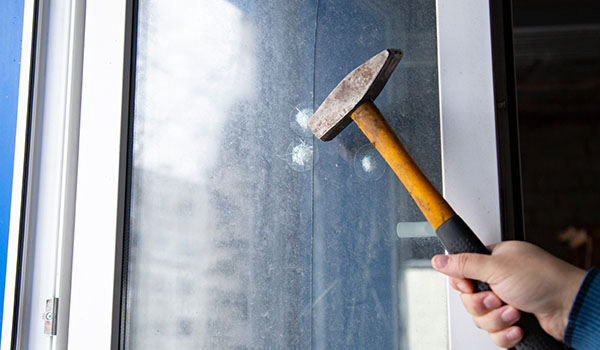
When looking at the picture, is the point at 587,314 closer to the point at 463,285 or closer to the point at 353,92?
the point at 463,285

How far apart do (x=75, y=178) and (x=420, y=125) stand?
2.44 feet

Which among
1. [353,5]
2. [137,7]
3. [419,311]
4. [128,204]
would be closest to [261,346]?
[419,311]

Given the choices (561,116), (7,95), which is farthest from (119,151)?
(561,116)

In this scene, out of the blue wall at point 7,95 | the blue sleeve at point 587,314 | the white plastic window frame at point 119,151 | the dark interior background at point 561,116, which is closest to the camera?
the blue sleeve at point 587,314

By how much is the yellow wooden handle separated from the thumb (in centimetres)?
5

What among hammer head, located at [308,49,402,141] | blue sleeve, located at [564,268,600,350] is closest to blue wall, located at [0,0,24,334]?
hammer head, located at [308,49,402,141]

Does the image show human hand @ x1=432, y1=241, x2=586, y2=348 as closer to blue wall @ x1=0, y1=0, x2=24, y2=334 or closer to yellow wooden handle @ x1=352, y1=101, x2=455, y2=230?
yellow wooden handle @ x1=352, y1=101, x2=455, y2=230

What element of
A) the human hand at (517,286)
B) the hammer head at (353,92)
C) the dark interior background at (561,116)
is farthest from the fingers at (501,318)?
the dark interior background at (561,116)

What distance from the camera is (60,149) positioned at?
0.87 m

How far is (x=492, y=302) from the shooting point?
19.4 inches

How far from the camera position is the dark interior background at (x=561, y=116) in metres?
1.41

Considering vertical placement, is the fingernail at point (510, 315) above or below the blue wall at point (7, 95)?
below

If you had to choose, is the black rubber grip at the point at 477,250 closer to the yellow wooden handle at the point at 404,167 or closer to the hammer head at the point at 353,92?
the yellow wooden handle at the point at 404,167

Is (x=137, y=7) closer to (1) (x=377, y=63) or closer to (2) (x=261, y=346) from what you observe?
(1) (x=377, y=63)
